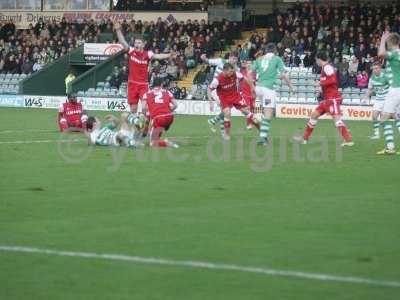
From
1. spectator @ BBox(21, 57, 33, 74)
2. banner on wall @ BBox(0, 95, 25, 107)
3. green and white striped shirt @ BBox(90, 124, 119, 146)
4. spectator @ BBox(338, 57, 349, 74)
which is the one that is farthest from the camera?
spectator @ BBox(21, 57, 33, 74)

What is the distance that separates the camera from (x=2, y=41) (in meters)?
52.7

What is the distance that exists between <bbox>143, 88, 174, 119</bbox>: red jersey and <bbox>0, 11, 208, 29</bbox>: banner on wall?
92.1ft

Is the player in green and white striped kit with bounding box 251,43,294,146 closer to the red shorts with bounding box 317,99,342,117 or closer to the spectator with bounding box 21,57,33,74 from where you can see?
the red shorts with bounding box 317,99,342,117

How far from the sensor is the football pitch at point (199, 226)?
7914 millimetres

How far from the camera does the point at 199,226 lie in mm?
10570

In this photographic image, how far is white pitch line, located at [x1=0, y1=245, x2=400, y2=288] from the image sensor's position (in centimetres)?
798

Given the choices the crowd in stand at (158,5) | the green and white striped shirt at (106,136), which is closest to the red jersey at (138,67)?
the green and white striped shirt at (106,136)

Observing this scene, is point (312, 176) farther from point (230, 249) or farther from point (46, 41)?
point (46, 41)

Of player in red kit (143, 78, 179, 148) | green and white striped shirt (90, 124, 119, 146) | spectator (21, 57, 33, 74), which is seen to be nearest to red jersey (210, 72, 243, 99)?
player in red kit (143, 78, 179, 148)

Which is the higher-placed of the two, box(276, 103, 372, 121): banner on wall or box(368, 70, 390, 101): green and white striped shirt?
box(368, 70, 390, 101): green and white striped shirt

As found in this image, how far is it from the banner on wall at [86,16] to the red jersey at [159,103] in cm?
2807

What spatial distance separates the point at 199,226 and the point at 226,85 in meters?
12.6

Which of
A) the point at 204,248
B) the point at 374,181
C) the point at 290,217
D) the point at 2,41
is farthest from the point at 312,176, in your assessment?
the point at 2,41

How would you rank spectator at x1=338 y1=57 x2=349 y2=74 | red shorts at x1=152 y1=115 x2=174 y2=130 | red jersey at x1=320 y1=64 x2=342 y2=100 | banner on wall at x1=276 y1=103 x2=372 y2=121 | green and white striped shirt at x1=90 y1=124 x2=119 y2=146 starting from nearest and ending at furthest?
green and white striped shirt at x1=90 y1=124 x2=119 y2=146
red shorts at x1=152 y1=115 x2=174 y2=130
red jersey at x1=320 y1=64 x2=342 y2=100
banner on wall at x1=276 y1=103 x2=372 y2=121
spectator at x1=338 y1=57 x2=349 y2=74
